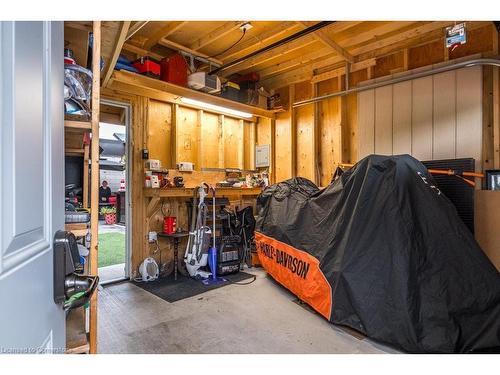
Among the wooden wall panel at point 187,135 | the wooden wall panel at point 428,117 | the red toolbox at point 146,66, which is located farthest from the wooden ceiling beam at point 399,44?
the red toolbox at point 146,66

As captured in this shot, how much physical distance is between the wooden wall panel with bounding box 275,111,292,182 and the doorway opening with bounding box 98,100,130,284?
2711 millimetres

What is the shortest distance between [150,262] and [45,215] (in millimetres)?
3664

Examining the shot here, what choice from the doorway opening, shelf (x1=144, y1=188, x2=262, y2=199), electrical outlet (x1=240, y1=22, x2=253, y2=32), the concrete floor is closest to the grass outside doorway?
the doorway opening

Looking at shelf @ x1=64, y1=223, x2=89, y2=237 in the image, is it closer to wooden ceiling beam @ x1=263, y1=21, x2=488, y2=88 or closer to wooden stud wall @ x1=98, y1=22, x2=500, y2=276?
wooden stud wall @ x1=98, y1=22, x2=500, y2=276

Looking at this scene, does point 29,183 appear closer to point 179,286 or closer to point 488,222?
point 179,286

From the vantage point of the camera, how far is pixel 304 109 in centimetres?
527

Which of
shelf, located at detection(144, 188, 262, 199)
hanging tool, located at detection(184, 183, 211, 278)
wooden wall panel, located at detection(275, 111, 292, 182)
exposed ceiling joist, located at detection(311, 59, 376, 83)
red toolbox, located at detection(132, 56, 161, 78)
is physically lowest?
hanging tool, located at detection(184, 183, 211, 278)

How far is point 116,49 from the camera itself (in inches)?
112

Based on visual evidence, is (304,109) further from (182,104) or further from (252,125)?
(182,104)

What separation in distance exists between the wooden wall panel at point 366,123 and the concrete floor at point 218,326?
2369 mm

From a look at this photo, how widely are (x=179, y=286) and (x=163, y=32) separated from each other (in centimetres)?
332

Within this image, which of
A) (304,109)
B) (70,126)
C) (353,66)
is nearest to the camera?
(70,126)

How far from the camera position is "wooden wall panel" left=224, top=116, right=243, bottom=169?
5.43 metres
